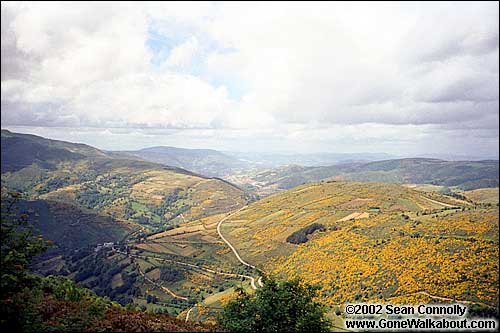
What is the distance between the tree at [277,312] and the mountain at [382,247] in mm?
20439

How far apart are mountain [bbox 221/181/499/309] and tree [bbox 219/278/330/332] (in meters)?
20.4

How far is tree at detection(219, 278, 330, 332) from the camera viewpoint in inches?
692

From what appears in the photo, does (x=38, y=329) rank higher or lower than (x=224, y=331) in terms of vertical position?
higher

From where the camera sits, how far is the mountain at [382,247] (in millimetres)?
39031

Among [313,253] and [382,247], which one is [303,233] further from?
[382,247]

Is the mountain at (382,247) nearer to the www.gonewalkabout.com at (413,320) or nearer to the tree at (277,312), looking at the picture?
the www.gonewalkabout.com at (413,320)

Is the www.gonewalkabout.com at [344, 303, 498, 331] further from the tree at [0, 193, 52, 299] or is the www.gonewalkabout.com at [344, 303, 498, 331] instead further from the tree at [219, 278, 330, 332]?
the tree at [0, 193, 52, 299]

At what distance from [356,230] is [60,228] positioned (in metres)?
138

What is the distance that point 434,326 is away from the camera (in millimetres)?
15531

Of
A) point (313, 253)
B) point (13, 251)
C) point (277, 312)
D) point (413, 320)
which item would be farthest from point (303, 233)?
point (13, 251)

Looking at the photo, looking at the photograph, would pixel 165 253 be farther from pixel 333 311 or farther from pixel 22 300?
pixel 22 300

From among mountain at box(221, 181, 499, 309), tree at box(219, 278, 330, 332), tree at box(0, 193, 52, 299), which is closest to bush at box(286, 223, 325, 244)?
mountain at box(221, 181, 499, 309)

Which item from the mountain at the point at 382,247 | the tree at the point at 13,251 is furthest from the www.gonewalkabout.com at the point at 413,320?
the tree at the point at 13,251

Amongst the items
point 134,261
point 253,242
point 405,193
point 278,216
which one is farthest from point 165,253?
point 405,193
